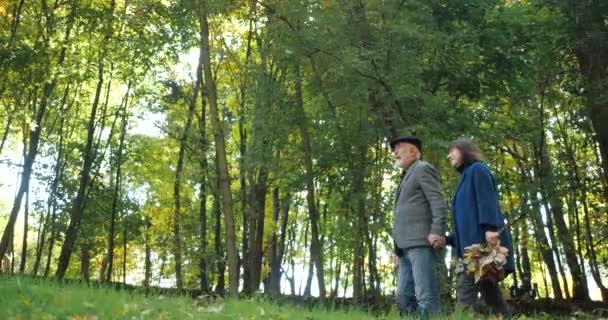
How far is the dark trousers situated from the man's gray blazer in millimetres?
369

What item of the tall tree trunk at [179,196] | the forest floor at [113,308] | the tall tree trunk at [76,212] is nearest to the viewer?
the forest floor at [113,308]

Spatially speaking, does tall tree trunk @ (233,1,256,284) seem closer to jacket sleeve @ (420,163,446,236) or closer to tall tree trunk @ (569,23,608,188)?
tall tree trunk @ (569,23,608,188)

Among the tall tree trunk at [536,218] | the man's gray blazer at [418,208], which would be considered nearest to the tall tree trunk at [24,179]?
the tall tree trunk at [536,218]

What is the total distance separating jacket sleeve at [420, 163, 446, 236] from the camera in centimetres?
443

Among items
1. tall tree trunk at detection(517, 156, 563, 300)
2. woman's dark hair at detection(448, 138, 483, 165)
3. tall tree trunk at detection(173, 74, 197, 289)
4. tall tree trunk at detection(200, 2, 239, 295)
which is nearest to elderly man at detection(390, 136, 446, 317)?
woman's dark hair at detection(448, 138, 483, 165)

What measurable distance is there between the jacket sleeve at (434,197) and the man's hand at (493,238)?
1.09 ft

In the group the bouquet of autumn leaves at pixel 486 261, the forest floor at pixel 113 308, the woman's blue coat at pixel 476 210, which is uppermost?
the woman's blue coat at pixel 476 210

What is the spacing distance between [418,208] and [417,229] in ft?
0.52

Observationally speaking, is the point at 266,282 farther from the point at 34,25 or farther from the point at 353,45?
the point at 353,45

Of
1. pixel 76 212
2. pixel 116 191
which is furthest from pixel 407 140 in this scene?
pixel 116 191

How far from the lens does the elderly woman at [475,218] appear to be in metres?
4.29

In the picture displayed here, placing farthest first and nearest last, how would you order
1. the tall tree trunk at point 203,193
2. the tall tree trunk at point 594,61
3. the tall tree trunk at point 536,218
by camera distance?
1. the tall tree trunk at point 203,193
2. the tall tree trunk at point 536,218
3. the tall tree trunk at point 594,61

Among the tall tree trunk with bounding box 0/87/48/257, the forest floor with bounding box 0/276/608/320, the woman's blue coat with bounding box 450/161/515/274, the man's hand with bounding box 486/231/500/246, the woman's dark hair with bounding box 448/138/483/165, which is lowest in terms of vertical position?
the forest floor with bounding box 0/276/608/320

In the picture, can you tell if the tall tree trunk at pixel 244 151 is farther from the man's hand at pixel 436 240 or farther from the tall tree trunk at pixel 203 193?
the man's hand at pixel 436 240
